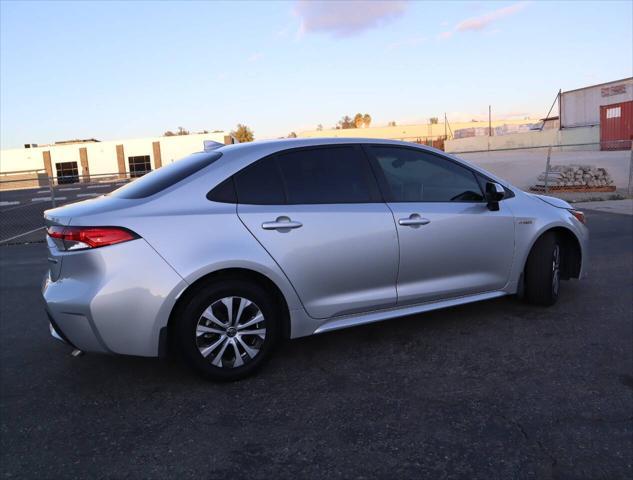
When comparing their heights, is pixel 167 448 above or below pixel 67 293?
below

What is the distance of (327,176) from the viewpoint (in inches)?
163

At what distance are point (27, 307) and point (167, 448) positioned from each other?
390 centimetres

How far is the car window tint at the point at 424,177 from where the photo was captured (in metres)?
4.41

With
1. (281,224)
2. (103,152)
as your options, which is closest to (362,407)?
(281,224)

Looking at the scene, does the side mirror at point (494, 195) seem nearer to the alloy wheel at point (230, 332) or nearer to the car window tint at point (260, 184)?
the car window tint at point (260, 184)

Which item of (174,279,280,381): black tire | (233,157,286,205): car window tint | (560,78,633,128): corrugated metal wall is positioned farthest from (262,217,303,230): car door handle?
(560,78,633,128): corrugated metal wall

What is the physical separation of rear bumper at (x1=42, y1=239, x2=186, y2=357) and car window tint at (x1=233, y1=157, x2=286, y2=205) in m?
0.75

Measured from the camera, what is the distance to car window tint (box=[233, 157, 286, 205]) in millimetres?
3836

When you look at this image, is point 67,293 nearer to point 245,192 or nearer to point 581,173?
point 245,192

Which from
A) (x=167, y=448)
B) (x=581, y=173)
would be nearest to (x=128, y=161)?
(x=581, y=173)

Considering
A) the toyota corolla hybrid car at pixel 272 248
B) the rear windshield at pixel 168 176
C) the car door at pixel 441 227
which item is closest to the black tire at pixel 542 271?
the toyota corolla hybrid car at pixel 272 248

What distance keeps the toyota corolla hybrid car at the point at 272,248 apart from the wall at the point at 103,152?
175 ft

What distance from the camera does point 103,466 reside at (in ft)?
9.35

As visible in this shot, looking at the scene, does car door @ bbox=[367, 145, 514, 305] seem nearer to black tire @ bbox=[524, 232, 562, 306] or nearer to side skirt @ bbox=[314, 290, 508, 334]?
side skirt @ bbox=[314, 290, 508, 334]
